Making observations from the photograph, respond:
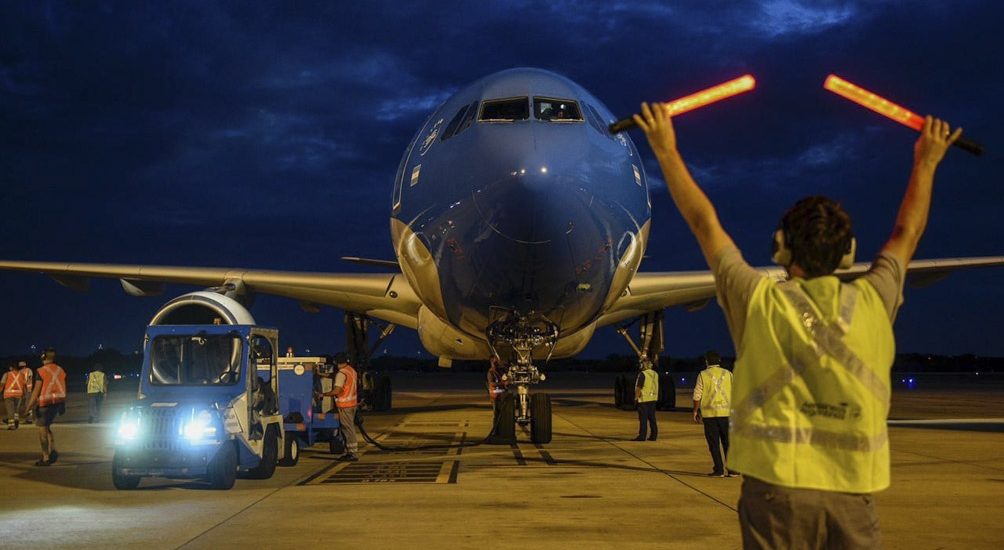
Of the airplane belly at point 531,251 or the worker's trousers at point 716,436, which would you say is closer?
the airplane belly at point 531,251

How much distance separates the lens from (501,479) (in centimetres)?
1090

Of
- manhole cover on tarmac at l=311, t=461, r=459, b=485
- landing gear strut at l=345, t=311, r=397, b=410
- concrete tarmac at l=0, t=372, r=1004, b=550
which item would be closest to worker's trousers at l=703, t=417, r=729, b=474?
concrete tarmac at l=0, t=372, r=1004, b=550

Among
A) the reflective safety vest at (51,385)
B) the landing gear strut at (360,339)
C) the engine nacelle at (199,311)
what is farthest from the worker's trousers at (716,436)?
the landing gear strut at (360,339)

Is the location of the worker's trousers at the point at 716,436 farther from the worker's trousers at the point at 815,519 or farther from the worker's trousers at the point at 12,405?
the worker's trousers at the point at 12,405

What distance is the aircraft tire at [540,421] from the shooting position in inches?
590

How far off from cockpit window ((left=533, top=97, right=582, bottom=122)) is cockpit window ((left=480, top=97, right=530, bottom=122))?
0.40 ft

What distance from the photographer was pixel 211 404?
1063 centimetres

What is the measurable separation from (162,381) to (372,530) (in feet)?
17.6

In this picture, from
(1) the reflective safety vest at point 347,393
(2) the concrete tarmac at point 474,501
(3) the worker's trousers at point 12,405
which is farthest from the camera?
(3) the worker's trousers at point 12,405

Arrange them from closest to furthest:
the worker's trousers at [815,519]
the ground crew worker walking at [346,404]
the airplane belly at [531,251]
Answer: the worker's trousers at [815,519] → the airplane belly at [531,251] → the ground crew worker walking at [346,404]

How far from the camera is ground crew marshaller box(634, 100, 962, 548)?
8.86 feet

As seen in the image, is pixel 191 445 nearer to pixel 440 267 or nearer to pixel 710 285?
pixel 440 267

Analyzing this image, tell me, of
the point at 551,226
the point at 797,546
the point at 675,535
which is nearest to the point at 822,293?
the point at 797,546

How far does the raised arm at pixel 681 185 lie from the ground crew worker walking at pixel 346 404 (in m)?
10.8
